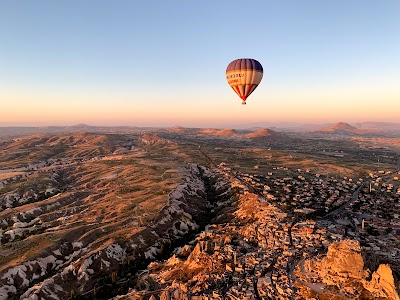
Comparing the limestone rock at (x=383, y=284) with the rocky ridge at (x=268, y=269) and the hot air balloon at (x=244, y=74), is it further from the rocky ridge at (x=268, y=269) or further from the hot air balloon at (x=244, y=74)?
the hot air balloon at (x=244, y=74)

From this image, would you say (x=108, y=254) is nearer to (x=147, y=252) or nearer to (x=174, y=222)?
(x=147, y=252)

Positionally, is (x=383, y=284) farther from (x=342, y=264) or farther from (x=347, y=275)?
(x=342, y=264)

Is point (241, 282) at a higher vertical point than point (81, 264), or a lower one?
higher

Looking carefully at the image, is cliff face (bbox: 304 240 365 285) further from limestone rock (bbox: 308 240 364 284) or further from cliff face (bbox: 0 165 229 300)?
cliff face (bbox: 0 165 229 300)

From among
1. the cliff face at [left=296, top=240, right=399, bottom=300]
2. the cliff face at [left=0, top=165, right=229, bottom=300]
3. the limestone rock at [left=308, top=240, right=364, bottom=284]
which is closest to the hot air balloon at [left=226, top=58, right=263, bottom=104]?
the cliff face at [left=0, top=165, right=229, bottom=300]

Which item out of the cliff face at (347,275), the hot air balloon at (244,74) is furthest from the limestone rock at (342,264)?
the hot air balloon at (244,74)

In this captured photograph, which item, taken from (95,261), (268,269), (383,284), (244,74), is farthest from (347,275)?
(244,74)

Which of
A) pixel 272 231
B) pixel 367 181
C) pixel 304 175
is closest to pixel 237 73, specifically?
pixel 272 231
